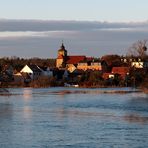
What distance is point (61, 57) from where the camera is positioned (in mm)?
125625

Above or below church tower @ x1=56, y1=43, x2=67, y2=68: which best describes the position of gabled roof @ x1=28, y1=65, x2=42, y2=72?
below

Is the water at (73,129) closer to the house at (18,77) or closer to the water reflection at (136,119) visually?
the water reflection at (136,119)

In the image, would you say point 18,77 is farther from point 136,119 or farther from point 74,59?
point 136,119

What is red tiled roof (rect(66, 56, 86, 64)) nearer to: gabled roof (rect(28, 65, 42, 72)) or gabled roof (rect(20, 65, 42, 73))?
gabled roof (rect(28, 65, 42, 72))

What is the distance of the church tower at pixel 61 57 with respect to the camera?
410ft

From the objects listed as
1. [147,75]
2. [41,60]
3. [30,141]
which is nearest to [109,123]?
[30,141]

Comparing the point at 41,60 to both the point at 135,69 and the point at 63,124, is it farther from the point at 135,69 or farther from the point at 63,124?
the point at 63,124

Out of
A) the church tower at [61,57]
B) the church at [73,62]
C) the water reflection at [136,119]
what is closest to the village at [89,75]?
the church at [73,62]

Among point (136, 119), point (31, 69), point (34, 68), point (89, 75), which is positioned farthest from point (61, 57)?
point (136, 119)

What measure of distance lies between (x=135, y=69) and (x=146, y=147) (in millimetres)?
53493

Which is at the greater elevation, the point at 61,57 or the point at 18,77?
the point at 61,57

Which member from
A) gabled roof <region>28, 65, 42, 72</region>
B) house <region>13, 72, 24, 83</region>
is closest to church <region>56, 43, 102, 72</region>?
gabled roof <region>28, 65, 42, 72</region>

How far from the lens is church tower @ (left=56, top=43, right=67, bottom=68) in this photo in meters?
125

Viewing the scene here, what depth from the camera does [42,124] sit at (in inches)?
910
